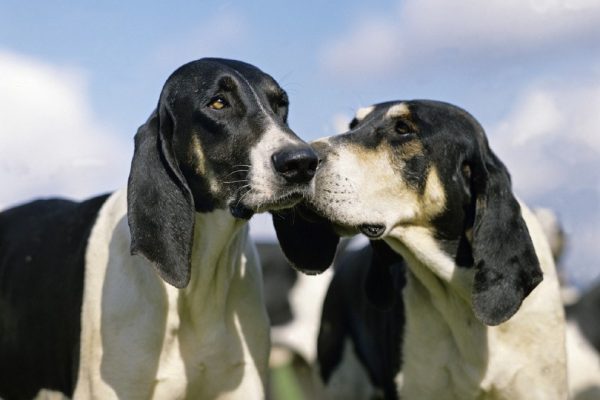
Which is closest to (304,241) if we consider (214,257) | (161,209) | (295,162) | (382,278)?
(214,257)

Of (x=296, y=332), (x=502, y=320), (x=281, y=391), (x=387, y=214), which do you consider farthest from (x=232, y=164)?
(x=281, y=391)

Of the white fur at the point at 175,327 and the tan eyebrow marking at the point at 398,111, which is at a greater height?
the tan eyebrow marking at the point at 398,111

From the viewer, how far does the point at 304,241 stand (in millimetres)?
5902

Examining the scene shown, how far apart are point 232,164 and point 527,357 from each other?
75.6 inches

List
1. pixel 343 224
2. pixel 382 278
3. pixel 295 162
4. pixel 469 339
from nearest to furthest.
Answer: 1. pixel 295 162
2. pixel 343 224
3. pixel 469 339
4. pixel 382 278

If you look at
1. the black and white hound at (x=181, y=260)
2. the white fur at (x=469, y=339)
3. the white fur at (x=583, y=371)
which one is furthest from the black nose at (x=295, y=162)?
the white fur at (x=583, y=371)

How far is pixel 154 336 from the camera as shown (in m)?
5.59

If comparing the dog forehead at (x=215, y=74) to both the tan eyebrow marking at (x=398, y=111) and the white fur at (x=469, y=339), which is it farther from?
the white fur at (x=469, y=339)

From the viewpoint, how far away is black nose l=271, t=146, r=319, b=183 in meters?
4.98

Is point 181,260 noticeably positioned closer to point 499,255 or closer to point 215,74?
point 215,74

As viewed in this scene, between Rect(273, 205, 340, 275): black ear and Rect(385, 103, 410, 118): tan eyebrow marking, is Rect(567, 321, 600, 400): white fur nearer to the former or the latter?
Rect(273, 205, 340, 275): black ear

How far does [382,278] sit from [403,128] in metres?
0.97

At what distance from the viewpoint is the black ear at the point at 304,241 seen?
19.2 feet

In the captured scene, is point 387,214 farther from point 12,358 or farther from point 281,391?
point 281,391
